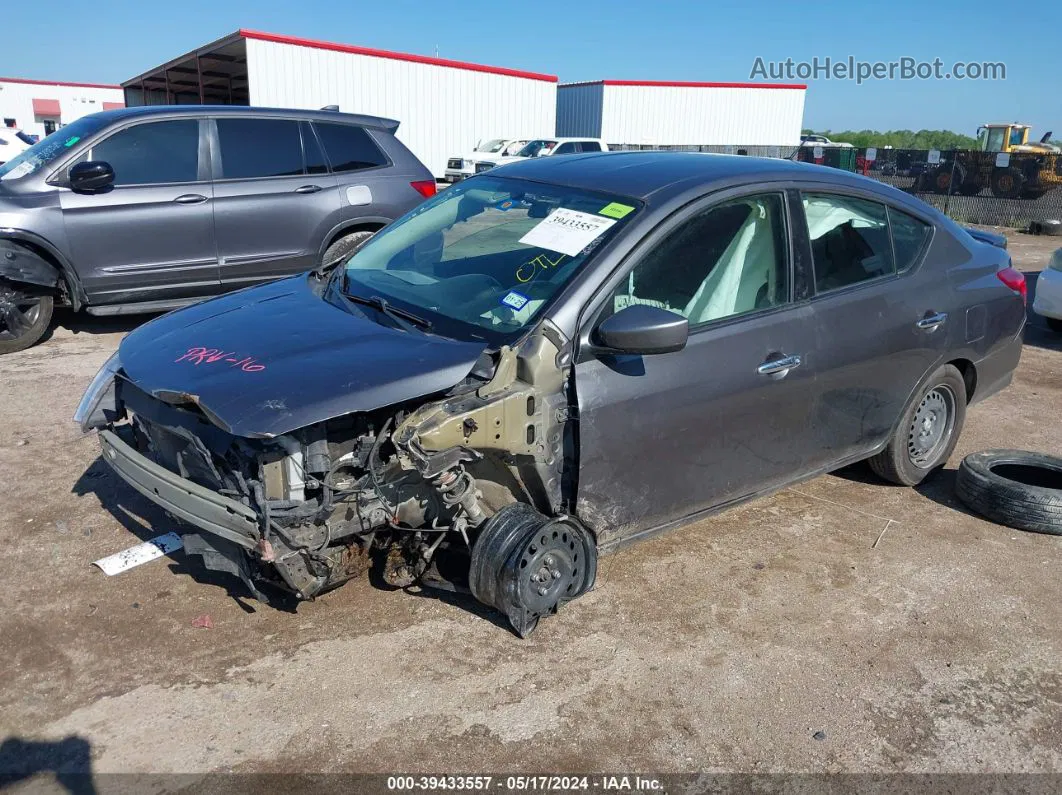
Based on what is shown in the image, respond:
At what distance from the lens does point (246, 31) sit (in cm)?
2291

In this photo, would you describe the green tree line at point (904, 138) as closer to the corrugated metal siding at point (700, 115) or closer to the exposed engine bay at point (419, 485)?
the corrugated metal siding at point (700, 115)

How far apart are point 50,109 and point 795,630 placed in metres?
55.9

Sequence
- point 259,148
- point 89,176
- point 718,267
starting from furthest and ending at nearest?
point 259,148 → point 89,176 → point 718,267

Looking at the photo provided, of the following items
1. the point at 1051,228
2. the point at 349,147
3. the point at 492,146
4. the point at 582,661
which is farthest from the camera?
the point at 492,146

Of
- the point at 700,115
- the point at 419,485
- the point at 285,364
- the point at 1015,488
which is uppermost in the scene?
the point at 700,115

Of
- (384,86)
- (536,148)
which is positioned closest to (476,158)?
(536,148)

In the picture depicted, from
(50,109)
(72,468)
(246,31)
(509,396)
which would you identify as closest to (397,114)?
(246,31)

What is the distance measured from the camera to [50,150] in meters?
7.17

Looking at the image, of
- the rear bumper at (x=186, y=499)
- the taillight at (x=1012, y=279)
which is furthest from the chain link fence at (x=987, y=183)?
the rear bumper at (x=186, y=499)

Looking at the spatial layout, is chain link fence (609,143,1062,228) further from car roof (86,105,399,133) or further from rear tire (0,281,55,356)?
rear tire (0,281,55,356)

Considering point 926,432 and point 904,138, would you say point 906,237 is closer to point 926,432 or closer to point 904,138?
point 926,432

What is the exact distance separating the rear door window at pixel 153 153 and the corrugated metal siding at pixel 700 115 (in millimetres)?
28462

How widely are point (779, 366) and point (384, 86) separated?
1000 inches

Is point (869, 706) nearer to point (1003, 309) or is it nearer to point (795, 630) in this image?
point (795, 630)
